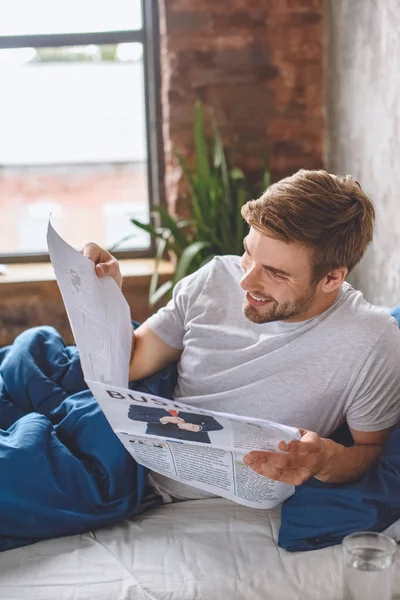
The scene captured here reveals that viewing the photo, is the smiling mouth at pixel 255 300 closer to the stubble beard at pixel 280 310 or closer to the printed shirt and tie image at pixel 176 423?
the stubble beard at pixel 280 310

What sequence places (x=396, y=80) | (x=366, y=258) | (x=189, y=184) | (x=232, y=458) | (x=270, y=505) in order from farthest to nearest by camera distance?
(x=189, y=184), (x=366, y=258), (x=396, y=80), (x=270, y=505), (x=232, y=458)

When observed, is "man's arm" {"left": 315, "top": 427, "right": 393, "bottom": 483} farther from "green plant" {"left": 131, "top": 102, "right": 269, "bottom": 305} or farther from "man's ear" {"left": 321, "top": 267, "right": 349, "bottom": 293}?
"green plant" {"left": 131, "top": 102, "right": 269, "bottom": 305}

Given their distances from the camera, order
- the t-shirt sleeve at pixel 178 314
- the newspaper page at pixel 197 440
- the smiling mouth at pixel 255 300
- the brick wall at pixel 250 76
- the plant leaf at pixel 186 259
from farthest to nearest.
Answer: the brick wall at pixel 250 76 → the plant leaf at pixel 186 259 → the t-shirt sleeve at pixel 178 314 → the smiling mouth at pixel 255 300 → the newspaper page at pixel 197 440

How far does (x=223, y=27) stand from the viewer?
3.07 metres

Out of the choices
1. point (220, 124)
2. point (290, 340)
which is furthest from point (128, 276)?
point (290, 340)

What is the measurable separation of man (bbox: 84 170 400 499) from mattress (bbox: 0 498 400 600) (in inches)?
5.5

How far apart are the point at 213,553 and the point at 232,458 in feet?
0.59

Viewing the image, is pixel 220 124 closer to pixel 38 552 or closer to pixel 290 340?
pixel 290 340

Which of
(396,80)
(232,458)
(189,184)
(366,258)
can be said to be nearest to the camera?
(232,458)

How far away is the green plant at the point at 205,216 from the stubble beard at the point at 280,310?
1.35m

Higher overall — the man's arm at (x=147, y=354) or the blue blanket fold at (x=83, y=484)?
the man's arm at (x=147, y=354)

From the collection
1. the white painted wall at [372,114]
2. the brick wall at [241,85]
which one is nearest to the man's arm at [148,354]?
the white painted wall at [372,114]

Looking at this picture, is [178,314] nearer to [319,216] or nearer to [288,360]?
[288,360]

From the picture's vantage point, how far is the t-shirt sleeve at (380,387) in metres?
1.43
